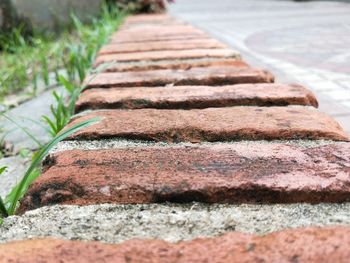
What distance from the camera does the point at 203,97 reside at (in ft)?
3.65

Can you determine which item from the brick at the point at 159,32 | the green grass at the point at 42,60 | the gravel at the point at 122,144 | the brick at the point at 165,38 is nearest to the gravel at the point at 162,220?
the gravel at the point at 122,144

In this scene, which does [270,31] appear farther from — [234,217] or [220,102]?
[234,217]

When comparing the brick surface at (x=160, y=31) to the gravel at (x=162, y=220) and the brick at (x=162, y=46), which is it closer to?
the brick at (x=162, y=46)

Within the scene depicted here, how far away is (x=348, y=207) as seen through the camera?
0.66 metres

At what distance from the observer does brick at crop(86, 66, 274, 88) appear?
51.1 inches

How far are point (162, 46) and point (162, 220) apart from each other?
4.57 feet

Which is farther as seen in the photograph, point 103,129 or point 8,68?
point 8,68

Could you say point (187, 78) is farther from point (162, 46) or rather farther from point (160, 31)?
point (160, 31)

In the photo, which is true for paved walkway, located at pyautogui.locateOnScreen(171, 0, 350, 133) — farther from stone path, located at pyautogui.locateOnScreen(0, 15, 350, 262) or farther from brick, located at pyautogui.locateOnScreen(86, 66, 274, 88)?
stone path, located at pyautogui.locateOnScreen(0, 15, 350, 262)

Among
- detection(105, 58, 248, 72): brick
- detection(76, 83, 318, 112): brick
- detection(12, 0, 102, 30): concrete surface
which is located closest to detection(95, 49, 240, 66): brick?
detection(105, 58, 248, 72): brick

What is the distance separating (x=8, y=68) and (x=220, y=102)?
5.79ft

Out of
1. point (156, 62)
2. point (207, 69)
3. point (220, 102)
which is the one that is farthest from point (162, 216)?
point (156, 62)

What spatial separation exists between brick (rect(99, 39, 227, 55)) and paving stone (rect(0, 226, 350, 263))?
4.50 feet

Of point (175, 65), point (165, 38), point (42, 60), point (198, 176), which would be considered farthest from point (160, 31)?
point (198, 176)
